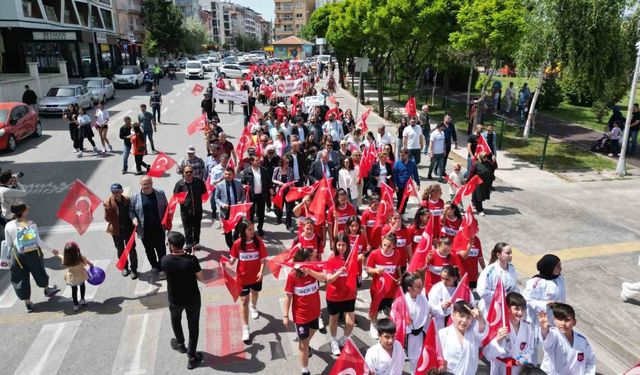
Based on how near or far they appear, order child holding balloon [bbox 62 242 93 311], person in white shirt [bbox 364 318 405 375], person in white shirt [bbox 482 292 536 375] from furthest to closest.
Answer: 1. child holding balloon [bbox 62 242 93 311]
2. person in white shirt [bbox 482 292 536 375]
3. person in white shirt [bbox 364 318 405 375]

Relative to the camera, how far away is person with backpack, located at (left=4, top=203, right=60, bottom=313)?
6.90 m

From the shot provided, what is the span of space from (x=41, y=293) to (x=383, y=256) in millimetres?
5501

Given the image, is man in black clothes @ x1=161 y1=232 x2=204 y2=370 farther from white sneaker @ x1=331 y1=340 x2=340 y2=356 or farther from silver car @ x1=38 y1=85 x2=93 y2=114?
silver car @ x1=38 y1=85 x2=93 y2=114

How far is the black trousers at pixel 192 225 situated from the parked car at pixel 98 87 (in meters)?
22.4

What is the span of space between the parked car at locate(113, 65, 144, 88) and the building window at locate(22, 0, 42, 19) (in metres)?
6.77

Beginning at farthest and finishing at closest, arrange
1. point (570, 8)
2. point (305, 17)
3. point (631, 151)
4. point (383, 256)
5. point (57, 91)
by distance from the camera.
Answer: point (305, 17) → point (57, 91) → point (631, 151) → point (570, 8) → point (383, 256)

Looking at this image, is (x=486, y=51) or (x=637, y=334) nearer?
(x=637, y=334)

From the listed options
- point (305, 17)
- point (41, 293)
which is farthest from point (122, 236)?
point (305, 17)

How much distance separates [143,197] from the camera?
25.6 ft

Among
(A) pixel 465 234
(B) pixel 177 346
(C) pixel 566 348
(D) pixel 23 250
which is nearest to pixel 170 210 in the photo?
(D) pixel 23 250

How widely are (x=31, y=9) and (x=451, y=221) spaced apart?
38.8 m

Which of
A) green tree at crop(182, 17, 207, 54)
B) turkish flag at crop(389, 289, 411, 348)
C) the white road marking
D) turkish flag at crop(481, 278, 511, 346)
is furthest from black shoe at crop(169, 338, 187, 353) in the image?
Result: green tree at crop(182, 17, 207, 54)

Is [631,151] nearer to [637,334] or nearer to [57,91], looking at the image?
[637,334]

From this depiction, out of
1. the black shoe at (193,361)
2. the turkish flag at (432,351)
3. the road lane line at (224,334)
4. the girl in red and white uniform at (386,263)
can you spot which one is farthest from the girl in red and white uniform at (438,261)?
the black shoe at (193,361)
